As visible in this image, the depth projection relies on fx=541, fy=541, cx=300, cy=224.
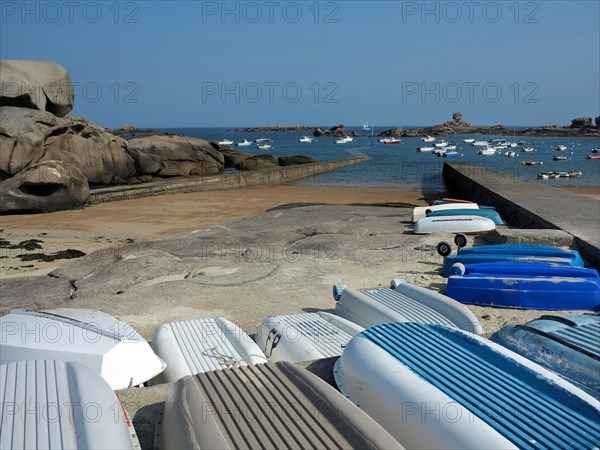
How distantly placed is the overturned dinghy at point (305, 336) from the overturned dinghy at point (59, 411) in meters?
1.70

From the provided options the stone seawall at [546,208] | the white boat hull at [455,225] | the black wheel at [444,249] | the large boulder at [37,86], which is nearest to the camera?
the black wheel at [444,249]

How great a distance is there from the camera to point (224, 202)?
61.5 ft

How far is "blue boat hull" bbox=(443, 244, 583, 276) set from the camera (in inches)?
253

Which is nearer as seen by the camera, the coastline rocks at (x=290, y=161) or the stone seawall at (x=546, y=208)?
the stone seawall at (x=546, y=208)

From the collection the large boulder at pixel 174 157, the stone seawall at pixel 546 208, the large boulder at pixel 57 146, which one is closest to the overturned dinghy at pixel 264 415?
the stone seawall at pixel 546 208

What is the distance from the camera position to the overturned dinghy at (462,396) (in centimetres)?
220

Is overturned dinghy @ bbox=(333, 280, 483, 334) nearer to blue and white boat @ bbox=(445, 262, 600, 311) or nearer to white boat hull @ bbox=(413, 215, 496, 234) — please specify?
blue and white boat @ bbox=(445, 262, 600, 311)

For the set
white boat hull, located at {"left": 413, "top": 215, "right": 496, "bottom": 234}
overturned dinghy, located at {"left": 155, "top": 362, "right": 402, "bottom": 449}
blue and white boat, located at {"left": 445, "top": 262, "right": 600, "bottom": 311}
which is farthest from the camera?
white boat hull, located at {"left": 413, "top": 215, "right": 496, "bottom": 234}

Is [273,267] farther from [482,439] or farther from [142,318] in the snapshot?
[482,439]

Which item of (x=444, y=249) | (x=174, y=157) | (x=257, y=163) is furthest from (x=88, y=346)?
(x=257, y=163)

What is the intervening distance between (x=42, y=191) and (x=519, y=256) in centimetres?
1369

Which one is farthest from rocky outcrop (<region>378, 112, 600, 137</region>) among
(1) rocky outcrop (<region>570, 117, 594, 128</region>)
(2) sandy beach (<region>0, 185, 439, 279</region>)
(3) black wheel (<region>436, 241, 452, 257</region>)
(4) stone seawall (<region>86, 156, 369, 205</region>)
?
(3) black wheel (<region>436, 241, 452, 257</region>)

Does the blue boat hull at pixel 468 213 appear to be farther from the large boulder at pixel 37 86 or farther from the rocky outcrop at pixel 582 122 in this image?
the rocky outcrop at pixel 582 122

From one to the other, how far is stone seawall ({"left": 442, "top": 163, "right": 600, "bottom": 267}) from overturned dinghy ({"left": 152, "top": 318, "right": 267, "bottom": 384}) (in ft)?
17.4
